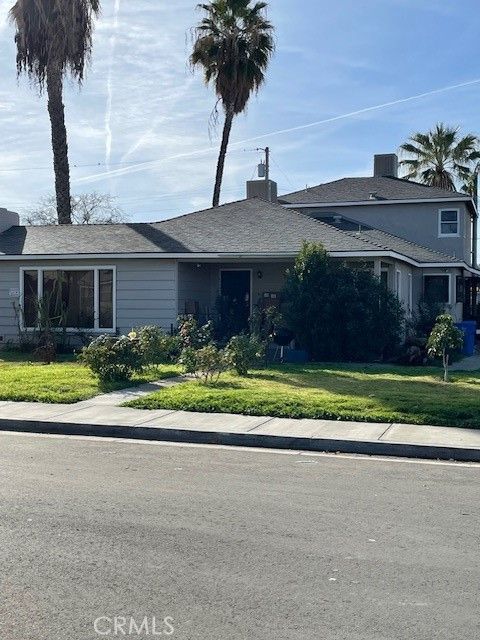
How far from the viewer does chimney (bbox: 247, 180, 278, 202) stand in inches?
1198

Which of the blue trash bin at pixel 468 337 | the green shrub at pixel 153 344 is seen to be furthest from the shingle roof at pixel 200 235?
the blue trash bin at pixel 468 337

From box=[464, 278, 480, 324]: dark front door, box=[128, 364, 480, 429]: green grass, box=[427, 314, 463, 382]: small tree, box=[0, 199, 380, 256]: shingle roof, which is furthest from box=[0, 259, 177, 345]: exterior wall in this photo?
box=[464, 278, 480, 324]: dark front door

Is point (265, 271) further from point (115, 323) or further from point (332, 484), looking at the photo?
point (332, 484)

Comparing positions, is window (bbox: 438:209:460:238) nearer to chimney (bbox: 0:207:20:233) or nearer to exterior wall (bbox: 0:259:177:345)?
exterior wall (bbox: 0:259:177:345)

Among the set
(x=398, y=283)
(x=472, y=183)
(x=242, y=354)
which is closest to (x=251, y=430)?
(x=242, y=354)

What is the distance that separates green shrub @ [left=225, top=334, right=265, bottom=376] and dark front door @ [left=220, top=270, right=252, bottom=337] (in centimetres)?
606

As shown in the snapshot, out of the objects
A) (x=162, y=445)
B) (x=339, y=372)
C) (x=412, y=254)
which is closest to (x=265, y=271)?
(x=412, y=254)

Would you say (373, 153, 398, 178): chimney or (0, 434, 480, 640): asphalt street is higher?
(373, 153, 398, 178): chimney

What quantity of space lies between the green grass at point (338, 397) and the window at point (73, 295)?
687 centimetres

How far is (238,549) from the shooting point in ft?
19.3

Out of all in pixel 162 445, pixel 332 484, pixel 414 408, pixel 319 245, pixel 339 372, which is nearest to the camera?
pixel 332 484

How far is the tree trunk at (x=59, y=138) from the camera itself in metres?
27.1

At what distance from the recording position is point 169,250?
2067 cm

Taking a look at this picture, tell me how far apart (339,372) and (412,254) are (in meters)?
9.29
